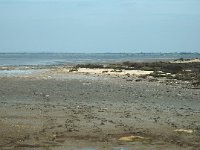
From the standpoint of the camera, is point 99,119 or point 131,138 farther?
point 99,119

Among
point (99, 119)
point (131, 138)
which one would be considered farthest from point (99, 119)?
point (131, 138)

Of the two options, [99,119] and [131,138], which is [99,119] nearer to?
[99,119]

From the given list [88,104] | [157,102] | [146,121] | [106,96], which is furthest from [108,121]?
[106,96]

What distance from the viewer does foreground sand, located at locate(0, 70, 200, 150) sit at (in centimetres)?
1096

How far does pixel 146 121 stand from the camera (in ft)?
47.3

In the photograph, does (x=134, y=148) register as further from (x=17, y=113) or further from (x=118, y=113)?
(x=17, y=113)

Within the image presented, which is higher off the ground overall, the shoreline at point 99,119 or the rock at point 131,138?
the rock at point 131,138

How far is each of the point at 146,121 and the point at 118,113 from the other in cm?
202

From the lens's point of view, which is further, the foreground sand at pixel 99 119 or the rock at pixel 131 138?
the rock at pixel 131 138

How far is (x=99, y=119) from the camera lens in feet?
48.4

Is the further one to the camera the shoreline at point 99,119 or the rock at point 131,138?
the rock at point 131,138

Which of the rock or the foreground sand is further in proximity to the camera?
the rock

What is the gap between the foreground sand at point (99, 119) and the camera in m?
A: 11.0

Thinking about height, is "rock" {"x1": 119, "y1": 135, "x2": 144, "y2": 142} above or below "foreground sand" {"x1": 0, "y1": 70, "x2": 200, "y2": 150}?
above
